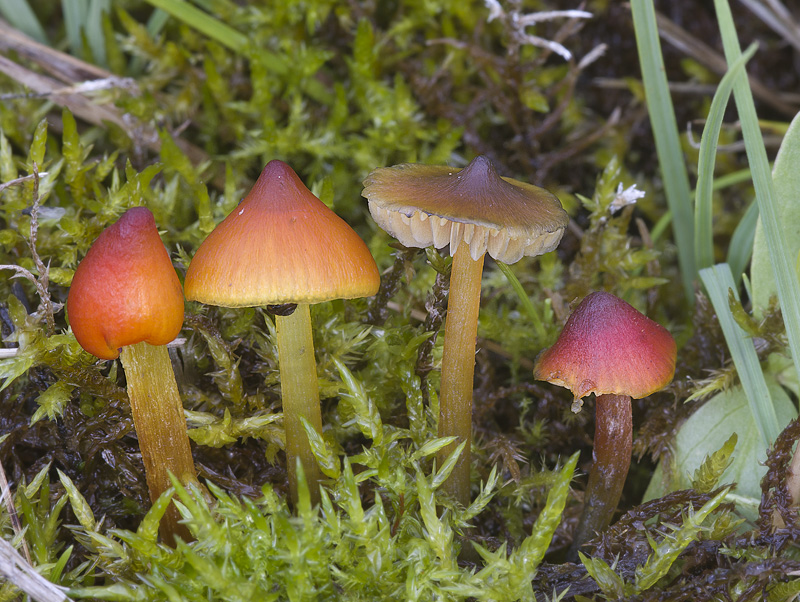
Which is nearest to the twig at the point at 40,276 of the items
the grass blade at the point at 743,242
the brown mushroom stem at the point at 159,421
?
the brown mushroom stem at the point at 159,421

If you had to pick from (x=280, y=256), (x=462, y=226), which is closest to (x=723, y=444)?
(x=462, y=226)

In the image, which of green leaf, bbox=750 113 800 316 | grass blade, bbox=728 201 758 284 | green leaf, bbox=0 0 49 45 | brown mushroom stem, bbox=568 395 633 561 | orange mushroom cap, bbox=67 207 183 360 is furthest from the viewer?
green leaf, bbox=0 0 49 45

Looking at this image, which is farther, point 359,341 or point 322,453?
point 359,341

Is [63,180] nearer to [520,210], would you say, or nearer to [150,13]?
[150,13]

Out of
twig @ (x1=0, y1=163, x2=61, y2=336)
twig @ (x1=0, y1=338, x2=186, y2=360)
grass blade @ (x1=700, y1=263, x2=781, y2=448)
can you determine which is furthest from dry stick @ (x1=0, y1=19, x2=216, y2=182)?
grass blade @ (x1=700, y1=263, x2=781, y2=448)

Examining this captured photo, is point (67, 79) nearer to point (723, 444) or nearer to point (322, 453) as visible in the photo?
point (322, 453)

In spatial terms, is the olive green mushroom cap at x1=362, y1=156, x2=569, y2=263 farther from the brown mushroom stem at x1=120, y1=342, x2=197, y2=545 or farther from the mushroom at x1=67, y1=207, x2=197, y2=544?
the brown mushroom stem at x1=120, y1=342, x2=197, y2=545

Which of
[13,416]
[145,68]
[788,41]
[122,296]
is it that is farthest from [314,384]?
[788,41]
